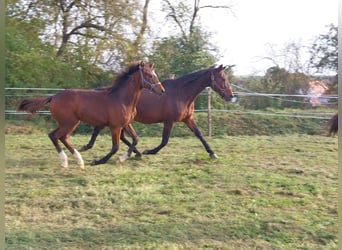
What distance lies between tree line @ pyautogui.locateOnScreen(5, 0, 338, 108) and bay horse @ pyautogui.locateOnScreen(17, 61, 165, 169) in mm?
6976

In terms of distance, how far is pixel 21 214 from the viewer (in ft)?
14.5

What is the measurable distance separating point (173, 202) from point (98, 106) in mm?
2197

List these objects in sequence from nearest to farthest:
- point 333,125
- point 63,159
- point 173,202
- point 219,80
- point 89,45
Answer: point 333,125, point 173,202, point 63,159, point 219,80, point 89,45

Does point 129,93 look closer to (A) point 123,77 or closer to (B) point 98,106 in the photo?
(A) point 123,77

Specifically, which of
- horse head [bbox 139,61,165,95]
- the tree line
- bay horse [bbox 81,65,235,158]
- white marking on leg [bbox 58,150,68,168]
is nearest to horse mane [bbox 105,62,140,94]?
horse head [bbox 139,61,165,95]

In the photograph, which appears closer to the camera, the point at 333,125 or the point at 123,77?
the point at 333,125

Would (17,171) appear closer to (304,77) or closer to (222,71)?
(222,71)

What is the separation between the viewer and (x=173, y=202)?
4.88 metres

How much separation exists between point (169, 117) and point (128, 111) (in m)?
1.17

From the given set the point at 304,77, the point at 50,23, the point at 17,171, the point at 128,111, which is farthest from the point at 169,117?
the point at 304,77

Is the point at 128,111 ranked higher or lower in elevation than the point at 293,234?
higher

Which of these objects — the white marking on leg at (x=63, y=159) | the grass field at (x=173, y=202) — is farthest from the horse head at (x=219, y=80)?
the white marking on leg at (x=63, y=159)

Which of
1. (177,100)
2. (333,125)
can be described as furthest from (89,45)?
(333,125)

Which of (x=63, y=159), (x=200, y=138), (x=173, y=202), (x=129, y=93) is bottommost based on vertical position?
(x=173, y=202)
